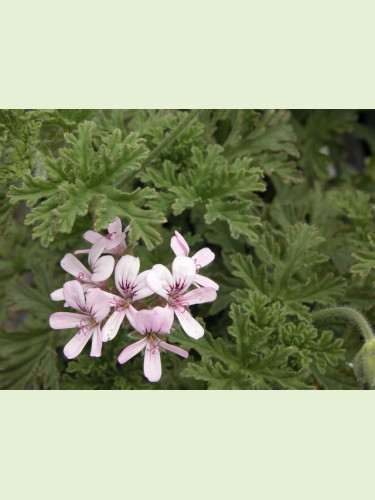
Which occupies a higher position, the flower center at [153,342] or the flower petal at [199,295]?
the flower petal at [199,295]

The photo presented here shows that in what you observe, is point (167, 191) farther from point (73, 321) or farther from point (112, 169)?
point (73, 321)

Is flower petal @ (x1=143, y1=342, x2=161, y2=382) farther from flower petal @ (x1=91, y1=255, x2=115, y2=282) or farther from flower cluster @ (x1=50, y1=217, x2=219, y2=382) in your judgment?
flower petal @ (x1=91, y1=255, x2=115, y2=282)

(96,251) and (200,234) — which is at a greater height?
(96,251)

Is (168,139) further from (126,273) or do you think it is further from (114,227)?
(126,273)

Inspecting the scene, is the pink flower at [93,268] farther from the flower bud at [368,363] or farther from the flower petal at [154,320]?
the flower bud at [368,363]

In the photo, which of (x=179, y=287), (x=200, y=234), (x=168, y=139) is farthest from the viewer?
(x=200, y=234)

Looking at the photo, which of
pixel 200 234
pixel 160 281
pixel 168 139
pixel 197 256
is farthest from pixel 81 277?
pixel 200 234

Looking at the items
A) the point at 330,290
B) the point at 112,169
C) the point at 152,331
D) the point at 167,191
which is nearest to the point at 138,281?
the point at 152,331

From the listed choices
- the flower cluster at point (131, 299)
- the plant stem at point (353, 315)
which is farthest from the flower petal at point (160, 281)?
the plant stem at point (353, 315)
